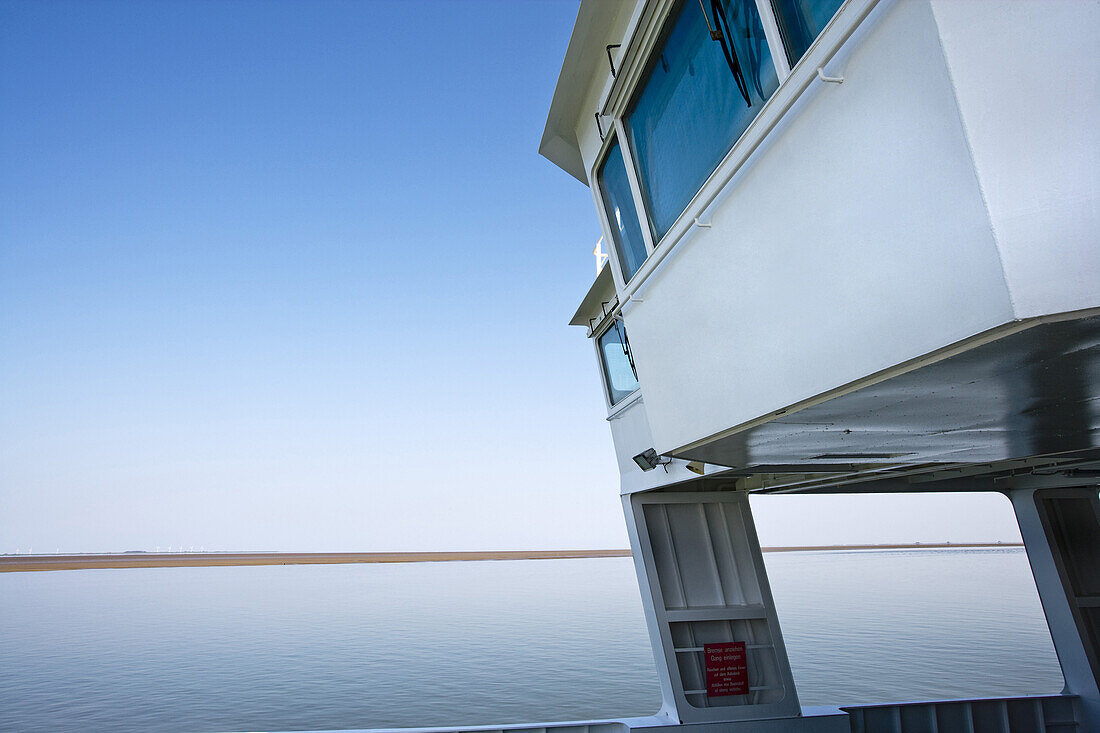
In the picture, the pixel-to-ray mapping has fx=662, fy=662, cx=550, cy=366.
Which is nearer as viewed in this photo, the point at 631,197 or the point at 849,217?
the point at 849,217

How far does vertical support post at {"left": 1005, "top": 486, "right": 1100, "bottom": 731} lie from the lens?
1041cm

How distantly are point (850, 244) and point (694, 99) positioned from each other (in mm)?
1669

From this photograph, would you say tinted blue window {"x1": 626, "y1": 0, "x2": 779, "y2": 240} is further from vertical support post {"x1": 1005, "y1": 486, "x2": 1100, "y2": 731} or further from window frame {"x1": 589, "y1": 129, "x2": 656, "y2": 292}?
vertical support post {"x1": 1005, "y1": 486, "x2": 1100, "y2": 731}

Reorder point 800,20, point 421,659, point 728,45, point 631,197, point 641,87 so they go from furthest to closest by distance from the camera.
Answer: point 421,659 → point 631,197 → point 641,87 → point 728,45 → point 800,20

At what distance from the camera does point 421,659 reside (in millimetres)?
25438

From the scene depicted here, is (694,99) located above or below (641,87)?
below

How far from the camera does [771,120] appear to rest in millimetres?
2934

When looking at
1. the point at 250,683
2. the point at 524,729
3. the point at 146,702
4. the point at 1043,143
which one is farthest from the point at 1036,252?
the point at 250,683

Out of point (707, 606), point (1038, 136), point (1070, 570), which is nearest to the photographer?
point (1038, 136)

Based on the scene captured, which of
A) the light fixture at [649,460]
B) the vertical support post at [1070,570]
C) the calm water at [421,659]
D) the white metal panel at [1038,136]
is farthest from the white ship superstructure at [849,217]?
the calm water at [421,659]

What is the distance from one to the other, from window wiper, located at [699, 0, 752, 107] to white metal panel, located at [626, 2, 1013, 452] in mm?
451

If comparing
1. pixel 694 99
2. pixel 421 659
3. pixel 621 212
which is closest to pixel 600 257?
pixel 621 212

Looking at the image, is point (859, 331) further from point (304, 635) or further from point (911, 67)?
point (304, 635)

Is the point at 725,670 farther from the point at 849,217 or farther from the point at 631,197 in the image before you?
the point at 849,217
